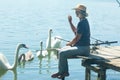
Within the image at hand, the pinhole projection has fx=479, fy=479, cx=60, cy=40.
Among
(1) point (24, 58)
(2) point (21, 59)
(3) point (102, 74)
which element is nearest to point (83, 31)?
(3) point (102, 74)

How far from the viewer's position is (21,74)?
72.5 ft

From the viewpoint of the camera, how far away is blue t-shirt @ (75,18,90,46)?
1400 centimetres

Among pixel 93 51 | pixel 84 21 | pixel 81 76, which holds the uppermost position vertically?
pixel 84 21

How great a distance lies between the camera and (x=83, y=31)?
14062mm

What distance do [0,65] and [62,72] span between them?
7.49 m

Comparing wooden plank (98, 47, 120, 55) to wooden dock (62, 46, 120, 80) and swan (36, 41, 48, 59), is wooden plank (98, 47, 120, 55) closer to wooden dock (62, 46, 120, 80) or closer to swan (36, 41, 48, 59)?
wooden dock (62, 46, 120, 80)

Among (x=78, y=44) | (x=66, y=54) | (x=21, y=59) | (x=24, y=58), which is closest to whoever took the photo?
(x=66, y=54)

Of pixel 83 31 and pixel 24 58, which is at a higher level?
pixel 83 31

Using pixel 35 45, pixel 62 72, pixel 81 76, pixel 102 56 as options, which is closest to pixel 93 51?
pixel 102 56

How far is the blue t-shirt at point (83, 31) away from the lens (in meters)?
14.0

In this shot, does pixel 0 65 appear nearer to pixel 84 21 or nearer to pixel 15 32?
pixel 84 21

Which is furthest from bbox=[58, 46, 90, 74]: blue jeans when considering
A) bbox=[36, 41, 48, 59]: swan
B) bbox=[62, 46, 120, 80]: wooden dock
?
bbox=[36, 41, 48, 59]: swan

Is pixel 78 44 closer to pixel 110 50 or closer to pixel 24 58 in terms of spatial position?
pixel 110 50

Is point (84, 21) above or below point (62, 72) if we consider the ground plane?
above
